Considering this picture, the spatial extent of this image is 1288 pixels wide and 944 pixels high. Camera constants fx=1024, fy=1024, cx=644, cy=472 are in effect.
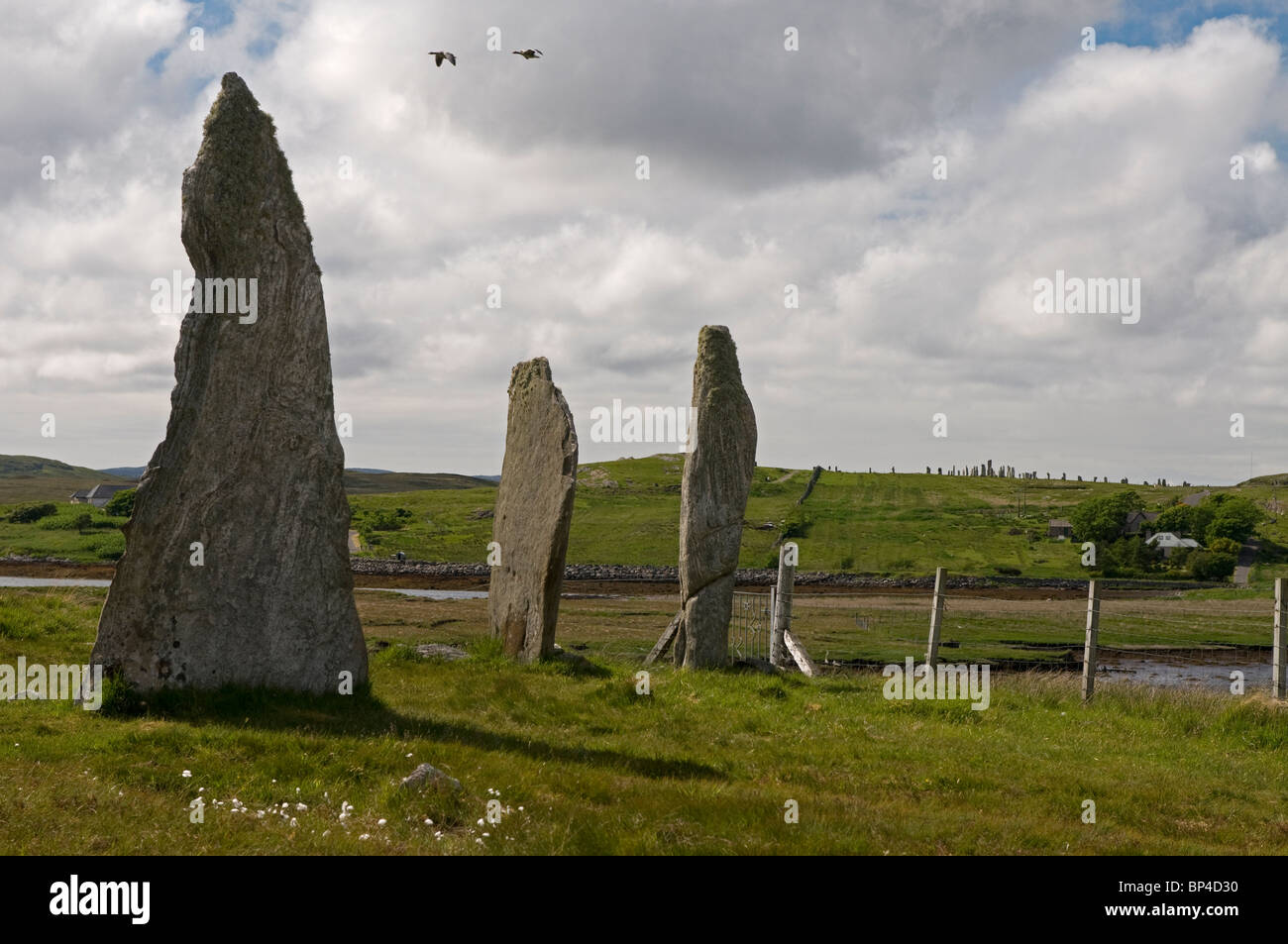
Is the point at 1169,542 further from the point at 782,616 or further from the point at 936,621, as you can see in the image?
the point at 936,621

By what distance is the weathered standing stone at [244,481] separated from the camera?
12125mm


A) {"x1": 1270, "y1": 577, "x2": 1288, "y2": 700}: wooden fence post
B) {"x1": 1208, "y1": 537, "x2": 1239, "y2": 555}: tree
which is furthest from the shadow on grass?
{"x1": 1208, "y1": 537, "x2": 1239, "y2": 555}: tree

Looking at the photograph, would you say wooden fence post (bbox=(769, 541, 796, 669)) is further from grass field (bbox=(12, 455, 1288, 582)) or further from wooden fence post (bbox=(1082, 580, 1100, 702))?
grass field (bbox=(12, 455, 1288, 582))

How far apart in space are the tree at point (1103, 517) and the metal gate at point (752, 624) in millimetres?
55661

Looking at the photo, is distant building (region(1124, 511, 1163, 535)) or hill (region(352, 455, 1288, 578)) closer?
hill (region(352, 455, 1288, 578))

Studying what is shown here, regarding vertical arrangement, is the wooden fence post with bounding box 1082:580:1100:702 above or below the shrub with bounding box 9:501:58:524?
below

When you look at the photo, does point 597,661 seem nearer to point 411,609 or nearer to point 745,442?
point 745,442

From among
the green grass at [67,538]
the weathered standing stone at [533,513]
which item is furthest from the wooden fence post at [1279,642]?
the green grass at [67,538]

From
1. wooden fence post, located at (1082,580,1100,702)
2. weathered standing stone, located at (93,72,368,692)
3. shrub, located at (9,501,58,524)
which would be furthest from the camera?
shrub, located at (9,501,58,524)

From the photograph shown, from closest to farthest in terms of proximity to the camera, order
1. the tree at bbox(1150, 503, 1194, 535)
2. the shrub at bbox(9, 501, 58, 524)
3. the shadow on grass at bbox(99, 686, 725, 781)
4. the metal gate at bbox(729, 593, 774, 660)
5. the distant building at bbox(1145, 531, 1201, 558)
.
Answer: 1. the shadow on grass at bbox(99, 686, 725, 781)
2. the metal gate at bbox(729, 593, 774, 660)
3. the distant building at bbox(1145, 531, 1201, 558)
4. the tree at bbox(1150, 503, 1194, 535)
5. the shrub at bbox(9, 501, 58, 524)

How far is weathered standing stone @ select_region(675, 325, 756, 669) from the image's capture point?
19594 mm

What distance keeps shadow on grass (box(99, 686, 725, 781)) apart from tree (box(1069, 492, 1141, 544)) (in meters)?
70.2

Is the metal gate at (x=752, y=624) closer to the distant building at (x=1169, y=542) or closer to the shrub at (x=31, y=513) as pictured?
the distant building at (x=1169, y=542)
